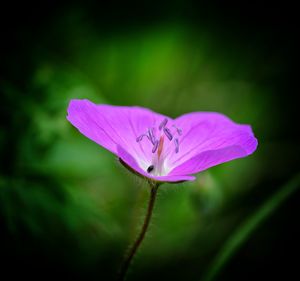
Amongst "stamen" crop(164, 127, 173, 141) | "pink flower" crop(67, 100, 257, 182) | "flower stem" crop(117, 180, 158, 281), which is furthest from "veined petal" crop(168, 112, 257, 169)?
"flower stem" crop(117, 180, 158, 281)

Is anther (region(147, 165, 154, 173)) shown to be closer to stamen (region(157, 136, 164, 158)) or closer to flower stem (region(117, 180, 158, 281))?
stamen (region(157, 136, 164, 158))

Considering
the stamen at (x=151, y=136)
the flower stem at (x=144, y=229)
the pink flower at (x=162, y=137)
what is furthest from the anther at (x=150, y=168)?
the flower stem at (x=144, y=229)

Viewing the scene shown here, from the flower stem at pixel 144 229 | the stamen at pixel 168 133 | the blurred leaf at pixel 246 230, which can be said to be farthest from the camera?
the blurred leaf at pixel 246 230

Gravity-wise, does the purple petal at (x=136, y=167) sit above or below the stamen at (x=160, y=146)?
below

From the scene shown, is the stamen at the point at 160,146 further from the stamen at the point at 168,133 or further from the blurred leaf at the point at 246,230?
the blurred leaf at the point at 246,230

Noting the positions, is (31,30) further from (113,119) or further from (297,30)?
(297,30)

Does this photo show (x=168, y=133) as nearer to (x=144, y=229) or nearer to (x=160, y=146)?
(x=160, y=146)
